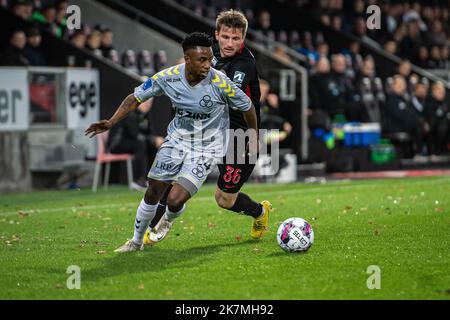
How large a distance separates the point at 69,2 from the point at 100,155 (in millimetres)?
4394

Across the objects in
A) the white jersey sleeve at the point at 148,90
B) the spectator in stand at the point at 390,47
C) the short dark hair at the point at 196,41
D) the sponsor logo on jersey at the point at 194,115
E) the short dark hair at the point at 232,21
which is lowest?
the sponsor logo on jersey at the point at 194,115

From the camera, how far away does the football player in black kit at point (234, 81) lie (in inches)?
395

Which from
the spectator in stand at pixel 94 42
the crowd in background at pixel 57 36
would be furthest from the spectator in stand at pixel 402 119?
the spectator in stand at pixel 94 42

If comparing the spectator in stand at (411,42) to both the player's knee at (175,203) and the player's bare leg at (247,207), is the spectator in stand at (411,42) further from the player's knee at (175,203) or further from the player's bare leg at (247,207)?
the player's knee at (175,203)

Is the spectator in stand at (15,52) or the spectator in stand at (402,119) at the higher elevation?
the spectator in stand at (15,52)

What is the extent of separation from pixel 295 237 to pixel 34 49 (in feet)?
33.2

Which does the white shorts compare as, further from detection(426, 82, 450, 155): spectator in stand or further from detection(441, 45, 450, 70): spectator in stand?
detection(441, 45, 450, 70): spectator in stand

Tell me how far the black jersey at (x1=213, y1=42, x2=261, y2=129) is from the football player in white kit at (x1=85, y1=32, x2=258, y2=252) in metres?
0.46

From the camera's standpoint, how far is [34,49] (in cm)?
1847

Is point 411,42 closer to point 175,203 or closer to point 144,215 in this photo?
point 175,203

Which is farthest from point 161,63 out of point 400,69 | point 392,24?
point 392,24

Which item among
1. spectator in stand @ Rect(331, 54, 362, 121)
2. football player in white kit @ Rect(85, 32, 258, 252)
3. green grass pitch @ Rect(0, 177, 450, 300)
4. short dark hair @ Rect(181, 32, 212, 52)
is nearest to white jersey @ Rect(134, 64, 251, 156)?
football player in white kit @ Rect(85, 32, 258, 252)

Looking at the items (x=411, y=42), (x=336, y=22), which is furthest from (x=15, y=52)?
(x=411, y=42)

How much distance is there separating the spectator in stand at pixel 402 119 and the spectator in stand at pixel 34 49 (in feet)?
27.5
